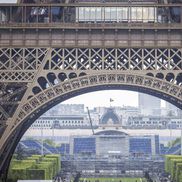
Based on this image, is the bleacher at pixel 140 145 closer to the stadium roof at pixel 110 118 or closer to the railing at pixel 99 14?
the stadium roof at pixel 110 118

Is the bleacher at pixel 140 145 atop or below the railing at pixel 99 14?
below

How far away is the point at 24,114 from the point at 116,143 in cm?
8566

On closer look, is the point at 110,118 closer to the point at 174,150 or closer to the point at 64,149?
the point at 64,149

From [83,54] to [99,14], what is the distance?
3012 mm

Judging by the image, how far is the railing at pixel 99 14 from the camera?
32312 millimetres

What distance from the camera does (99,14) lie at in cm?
3294

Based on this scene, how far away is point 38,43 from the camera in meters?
32.3

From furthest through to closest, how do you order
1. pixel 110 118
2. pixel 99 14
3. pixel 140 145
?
pixel 110 118 < pixel 140 145 < pixel 99 14

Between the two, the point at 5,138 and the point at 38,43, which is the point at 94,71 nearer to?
the point at 38,43

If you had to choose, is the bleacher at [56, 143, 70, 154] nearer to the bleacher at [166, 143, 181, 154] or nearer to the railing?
the bleacher at [166, 143, 181, 154]

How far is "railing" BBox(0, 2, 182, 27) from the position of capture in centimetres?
3231

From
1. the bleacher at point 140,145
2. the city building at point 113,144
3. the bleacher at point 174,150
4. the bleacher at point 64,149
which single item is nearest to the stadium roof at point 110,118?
the bleacher at point 140,145

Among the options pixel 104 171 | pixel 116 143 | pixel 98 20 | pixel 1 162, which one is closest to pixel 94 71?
pixel 98 20

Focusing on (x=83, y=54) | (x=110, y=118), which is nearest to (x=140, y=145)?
(x=110, y=118)
